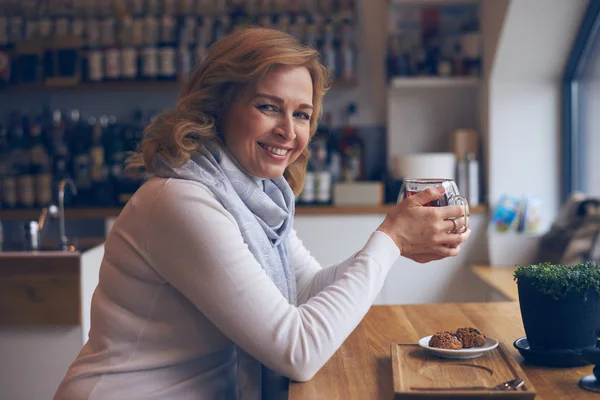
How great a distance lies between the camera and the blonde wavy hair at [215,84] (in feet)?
4.21

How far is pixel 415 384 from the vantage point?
98 centimetres

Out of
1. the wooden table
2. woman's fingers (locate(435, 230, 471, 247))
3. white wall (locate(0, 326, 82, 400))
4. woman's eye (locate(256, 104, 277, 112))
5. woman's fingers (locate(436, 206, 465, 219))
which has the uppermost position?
woman's eye (locate(256, 104, 277, 112))

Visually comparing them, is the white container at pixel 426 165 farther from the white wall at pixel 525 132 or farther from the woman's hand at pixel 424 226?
the woman's hand at pixel 424 226

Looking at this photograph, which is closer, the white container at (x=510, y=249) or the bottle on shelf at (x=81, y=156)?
the white container at (x=510, y=249)

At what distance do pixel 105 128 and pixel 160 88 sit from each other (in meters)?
0.38

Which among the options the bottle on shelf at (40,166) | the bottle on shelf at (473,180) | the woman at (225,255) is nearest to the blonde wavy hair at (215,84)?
the woman at (225,255)

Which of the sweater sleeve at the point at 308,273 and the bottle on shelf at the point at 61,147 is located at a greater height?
the bottle on shelf at the point at 61,147

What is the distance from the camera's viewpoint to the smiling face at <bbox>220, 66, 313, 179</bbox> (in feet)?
4.29

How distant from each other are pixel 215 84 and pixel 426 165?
2.32 m

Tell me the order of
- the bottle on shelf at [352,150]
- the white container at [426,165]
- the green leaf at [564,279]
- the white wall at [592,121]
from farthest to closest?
the bottle on shelf at [352,150] → the white container at [426,165] → the white wall at [592,121] → the green leaf at [564,279]

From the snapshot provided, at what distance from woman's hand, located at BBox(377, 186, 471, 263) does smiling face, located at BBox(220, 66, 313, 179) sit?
248 millimetres

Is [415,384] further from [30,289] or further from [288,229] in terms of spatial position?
[30,289]

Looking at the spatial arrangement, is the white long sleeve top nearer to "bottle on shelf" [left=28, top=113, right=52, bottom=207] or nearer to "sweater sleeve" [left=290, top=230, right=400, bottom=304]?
"sweater sleeve" [left=290, top=230, right=400, bottom=304]

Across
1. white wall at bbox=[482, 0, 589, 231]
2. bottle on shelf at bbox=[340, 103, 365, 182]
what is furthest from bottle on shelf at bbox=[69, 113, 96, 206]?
white wall at bbox=[482, 0, 589, 231]
